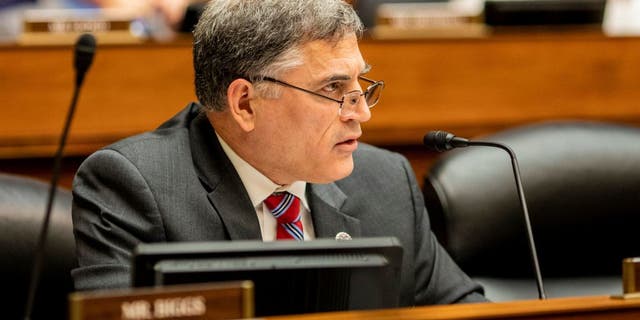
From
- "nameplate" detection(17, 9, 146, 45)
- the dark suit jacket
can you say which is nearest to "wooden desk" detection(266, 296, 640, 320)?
the dark suit jacket

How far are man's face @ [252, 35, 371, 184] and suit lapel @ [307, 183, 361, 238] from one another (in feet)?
0.32

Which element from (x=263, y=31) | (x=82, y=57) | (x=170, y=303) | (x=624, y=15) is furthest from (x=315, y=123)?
(x=624, y=15)

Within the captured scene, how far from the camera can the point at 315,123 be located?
2.16 m

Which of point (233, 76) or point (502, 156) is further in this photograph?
point (502, 156)

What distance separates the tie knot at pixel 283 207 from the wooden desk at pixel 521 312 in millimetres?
718

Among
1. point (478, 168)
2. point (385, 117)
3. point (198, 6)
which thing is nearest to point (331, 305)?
point (478, 168)

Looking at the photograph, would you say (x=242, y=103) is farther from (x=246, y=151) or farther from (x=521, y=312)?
(x=521, y=312)

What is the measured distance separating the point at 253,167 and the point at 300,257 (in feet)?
2.34

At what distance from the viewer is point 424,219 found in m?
2.42

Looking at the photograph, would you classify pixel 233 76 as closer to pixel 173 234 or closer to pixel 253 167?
pixel 253 167

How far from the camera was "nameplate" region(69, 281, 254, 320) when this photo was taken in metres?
1.32

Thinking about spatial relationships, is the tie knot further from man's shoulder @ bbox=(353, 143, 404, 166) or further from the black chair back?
the black chair back

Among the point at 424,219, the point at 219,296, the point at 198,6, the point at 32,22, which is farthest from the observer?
the point at 198,6

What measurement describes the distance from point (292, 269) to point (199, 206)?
0.66 metres
